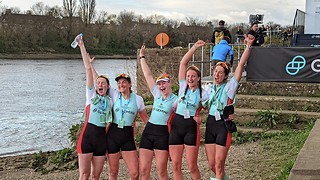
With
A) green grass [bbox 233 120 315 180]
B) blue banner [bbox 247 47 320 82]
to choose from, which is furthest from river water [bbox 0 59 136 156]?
green grass [bbox 233 120 315 180]

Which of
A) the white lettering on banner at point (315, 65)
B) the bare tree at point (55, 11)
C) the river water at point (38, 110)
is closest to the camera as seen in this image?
the white lettering on banner at point (315, 65)

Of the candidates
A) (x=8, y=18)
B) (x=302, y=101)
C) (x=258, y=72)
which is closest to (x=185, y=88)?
(x=302, y=101)

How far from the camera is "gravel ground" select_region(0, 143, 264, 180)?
796 centimetres

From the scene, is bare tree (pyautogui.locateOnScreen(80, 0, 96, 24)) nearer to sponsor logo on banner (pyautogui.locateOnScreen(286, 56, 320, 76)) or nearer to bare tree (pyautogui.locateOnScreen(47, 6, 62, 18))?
bare tree (pyautogui.locateOnScreen(47, 6, 62, 18))

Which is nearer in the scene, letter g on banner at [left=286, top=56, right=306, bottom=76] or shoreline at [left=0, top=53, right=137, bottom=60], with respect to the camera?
letter g on banner at [left=286, top=56, right=306, bottom=76]

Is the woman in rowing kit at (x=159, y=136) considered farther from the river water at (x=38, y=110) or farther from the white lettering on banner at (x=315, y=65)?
the river water at (x=38, y=110)

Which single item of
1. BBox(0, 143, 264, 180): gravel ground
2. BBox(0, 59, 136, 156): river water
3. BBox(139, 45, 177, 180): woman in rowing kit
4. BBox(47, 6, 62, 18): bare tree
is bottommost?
BBox(0, 59, 136, 156): river water

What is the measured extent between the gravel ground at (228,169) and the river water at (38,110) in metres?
3.63

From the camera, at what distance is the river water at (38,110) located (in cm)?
1745

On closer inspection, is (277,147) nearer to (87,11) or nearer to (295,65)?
(295,65)

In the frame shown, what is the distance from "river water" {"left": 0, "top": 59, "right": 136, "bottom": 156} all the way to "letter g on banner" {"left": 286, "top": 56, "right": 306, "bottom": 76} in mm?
7916

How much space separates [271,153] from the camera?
29.5ft

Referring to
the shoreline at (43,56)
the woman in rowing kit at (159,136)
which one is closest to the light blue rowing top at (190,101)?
the woman in rowing kit at (159,136)

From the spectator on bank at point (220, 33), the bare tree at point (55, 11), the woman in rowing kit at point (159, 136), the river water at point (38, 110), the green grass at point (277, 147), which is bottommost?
the river water at point (38, 110)
